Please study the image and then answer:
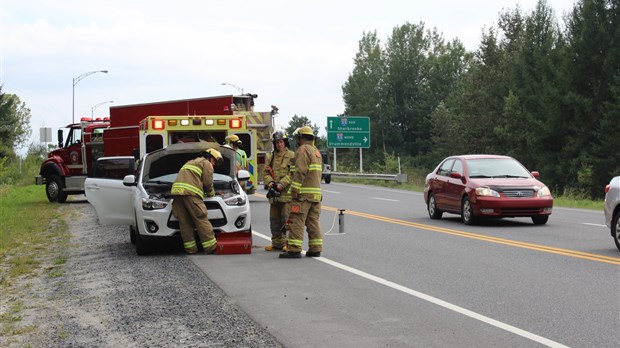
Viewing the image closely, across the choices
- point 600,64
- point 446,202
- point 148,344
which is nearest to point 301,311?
point 148,344

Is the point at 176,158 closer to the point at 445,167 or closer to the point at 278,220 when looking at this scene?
the point at 278,220

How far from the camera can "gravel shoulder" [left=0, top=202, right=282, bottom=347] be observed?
7.38 m

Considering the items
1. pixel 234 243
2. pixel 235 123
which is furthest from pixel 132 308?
pixel 235 123

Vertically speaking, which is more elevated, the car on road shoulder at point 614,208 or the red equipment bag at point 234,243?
the car on road shoulder at point 614,208

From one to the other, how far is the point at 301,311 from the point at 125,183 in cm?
663

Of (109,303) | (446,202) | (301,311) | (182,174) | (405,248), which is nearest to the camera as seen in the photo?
(301,311)

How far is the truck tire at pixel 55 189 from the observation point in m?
30.8

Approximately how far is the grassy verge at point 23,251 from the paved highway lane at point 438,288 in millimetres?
2272

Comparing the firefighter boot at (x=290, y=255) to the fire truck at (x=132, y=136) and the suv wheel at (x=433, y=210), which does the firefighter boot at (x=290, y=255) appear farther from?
the suv wheel at (x=433, y=210)

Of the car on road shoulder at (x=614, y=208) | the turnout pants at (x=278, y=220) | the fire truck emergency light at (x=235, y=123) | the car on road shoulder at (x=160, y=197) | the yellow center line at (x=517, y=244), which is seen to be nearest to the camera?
the yellow center line at (x=517, y=244)

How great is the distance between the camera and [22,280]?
38.7 feet

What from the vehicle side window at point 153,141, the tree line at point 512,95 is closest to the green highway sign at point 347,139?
the tree line at point 512,95

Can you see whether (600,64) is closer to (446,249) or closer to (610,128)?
(610,128)

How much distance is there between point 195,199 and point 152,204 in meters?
0.81
